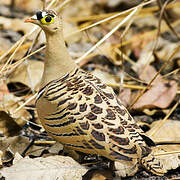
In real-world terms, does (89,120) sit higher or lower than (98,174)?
higher

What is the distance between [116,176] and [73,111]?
0.50 metres

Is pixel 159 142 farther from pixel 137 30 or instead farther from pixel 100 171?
pixel 137 30

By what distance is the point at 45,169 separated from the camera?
2.23 m

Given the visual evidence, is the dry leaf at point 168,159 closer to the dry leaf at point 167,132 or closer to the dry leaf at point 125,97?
the dry leaf at point 167,132

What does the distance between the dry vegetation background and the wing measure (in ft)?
0.61

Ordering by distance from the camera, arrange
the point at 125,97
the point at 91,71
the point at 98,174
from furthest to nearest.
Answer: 1. the point at 91,71
2. the point at 125,97
3. the point at 98,174

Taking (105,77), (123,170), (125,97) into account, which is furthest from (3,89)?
(123,170)

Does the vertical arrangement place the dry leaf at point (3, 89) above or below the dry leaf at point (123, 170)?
above

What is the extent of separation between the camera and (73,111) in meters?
2.28

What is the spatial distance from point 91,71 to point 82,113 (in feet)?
5.61

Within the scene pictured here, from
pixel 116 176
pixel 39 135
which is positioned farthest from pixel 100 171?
pixel 39 135

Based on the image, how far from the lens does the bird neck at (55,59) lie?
2.48m

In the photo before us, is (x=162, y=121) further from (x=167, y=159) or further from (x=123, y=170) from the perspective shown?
(x=123, y=170)

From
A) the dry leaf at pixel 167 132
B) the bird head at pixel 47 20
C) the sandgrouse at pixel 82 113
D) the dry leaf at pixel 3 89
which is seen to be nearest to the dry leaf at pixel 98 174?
the sandgrouse at pixel 82 113
